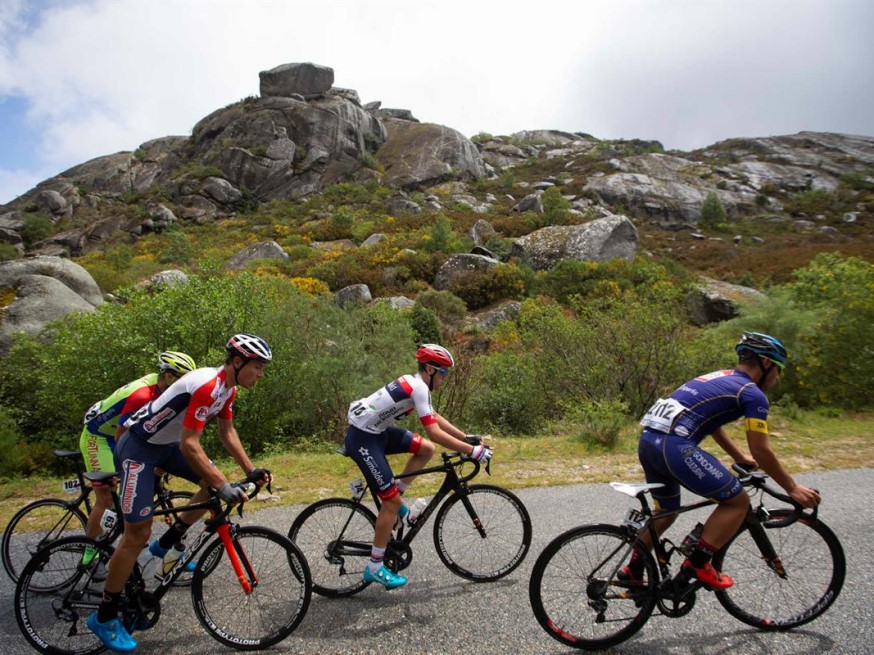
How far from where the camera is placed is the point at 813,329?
12031 mm

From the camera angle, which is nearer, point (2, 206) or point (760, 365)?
point (760, 365)

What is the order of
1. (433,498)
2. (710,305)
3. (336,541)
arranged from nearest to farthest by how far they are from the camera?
(336,541) → (433,498) → (710,305)

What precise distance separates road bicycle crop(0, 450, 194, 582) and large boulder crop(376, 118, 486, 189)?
57.8 m

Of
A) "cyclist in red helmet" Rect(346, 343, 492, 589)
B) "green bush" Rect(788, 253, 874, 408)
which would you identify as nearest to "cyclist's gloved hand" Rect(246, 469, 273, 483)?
"cyclist in red helmet" Rect(346, 343, 492, 589)

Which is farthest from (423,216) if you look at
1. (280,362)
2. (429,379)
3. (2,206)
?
(2,206)

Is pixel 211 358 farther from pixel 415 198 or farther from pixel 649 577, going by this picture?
pixel 415 198

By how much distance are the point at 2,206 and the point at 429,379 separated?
86.0 metres

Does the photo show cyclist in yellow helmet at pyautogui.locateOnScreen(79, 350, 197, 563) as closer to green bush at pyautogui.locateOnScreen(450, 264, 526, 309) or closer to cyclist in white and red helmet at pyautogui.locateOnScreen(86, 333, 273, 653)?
cyclist in white and red helmet at pyautogui.locateOnScreen(86, 333, 273, 653)

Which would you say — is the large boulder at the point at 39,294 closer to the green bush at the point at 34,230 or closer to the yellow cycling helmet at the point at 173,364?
the yellow cycling helmet at the point at 173,364

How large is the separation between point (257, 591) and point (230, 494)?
35.0 inches

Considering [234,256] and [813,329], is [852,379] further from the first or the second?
[234,256]

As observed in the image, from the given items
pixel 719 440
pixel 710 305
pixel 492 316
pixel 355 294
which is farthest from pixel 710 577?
pixel 710 305

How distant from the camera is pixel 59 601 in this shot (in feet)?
11.4

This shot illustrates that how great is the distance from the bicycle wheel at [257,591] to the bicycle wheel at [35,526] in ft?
6.95
